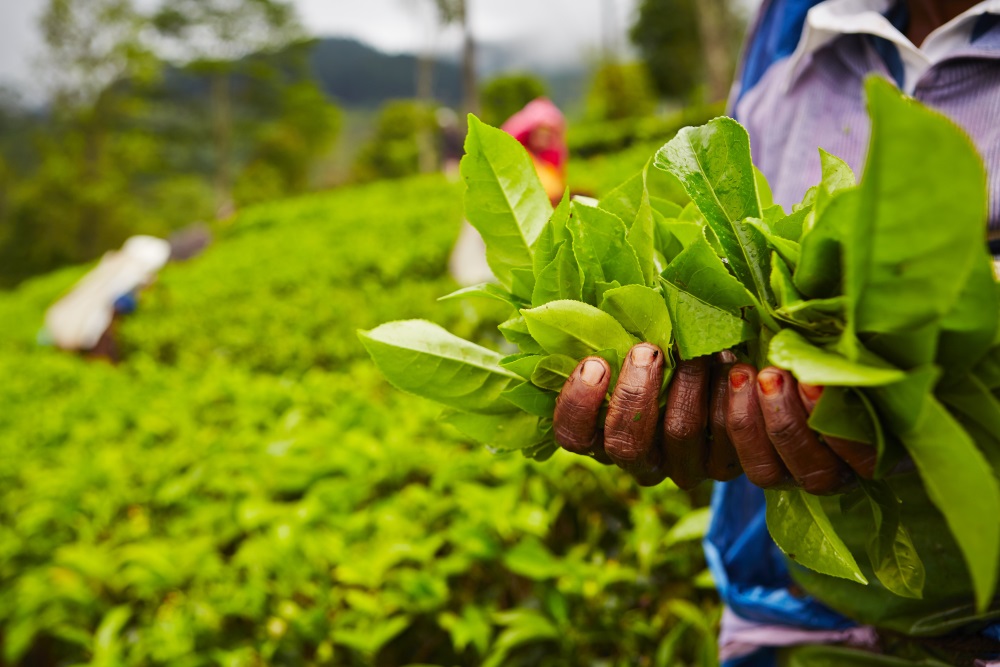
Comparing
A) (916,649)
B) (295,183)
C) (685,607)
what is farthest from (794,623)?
(295,183)

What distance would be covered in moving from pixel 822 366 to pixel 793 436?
91 mm

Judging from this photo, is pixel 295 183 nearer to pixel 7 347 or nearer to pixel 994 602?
pixel 7 347

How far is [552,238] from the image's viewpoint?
71 centimetres

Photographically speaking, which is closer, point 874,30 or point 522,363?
point 522,363

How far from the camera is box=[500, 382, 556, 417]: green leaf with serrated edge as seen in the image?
2.38 feet

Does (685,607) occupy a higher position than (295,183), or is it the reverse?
(685,607)

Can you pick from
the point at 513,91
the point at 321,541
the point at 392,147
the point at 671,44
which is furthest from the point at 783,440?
the point at 392,147

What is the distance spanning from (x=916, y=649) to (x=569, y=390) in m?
0.69

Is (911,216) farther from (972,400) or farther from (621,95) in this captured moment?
(621,95)

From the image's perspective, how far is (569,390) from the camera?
661 mm

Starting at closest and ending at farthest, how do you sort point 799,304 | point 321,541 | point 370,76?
point 799,304
point 321,541
point 370,76

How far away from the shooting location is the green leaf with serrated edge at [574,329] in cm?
65

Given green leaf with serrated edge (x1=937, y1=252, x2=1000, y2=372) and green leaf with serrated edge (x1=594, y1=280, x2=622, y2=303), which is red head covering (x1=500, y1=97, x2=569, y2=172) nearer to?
green leaf with serrated edge (x1=594, y1=280, x2=622, y2=303)

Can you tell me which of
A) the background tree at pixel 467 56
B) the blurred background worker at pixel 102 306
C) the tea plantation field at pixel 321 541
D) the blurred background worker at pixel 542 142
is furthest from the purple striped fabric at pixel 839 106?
the background tree at pixel 467 56
